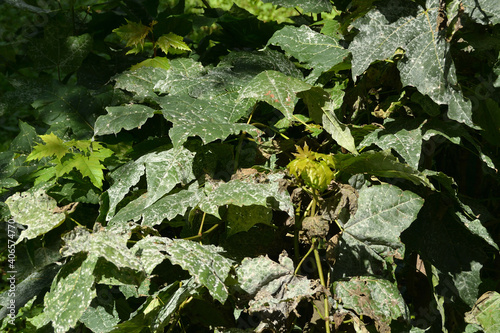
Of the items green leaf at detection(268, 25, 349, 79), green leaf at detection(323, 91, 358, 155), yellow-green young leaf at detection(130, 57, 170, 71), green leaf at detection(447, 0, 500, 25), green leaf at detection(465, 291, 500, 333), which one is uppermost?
green leaf at detection(447, 0, 500, 25)

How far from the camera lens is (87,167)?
5.17 feet

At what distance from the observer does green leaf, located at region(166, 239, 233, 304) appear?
1194 mm

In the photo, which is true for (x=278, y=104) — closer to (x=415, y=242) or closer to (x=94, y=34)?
(x=415, y=242)

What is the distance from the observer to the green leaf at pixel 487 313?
55.7 inches

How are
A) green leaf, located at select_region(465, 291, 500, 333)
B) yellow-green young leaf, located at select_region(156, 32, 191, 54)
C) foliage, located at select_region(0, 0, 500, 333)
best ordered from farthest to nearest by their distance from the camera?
1. yellow-green young leaf, located at select_region(156, 32, 191, 54)
2. green leaf, located at select_region(465, 291, 500, 333)
3. foliage, located at select_region(0, 0, 500, 333)

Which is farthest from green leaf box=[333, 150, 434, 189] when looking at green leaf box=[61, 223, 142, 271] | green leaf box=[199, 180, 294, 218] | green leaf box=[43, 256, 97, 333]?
green leaf box=[43, 256, 97, 333]

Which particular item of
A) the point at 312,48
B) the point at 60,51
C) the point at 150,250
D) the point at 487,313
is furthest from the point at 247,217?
the point at 60,51

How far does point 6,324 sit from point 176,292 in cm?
97

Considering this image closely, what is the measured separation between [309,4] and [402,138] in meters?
0.59

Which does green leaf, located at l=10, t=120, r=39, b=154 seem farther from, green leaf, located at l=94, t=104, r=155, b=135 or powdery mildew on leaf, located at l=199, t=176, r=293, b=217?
powdery mildew on leaf, located at l=199, t=176, r=293, b=217

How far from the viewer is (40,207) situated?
56.4 inches

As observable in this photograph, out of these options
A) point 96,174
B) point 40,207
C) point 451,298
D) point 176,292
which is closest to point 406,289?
point 451,298

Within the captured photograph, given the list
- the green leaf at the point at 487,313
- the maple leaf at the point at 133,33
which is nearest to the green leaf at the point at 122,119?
the maple leaf at the point at 133,33

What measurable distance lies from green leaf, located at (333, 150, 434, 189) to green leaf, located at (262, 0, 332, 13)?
591 mm
